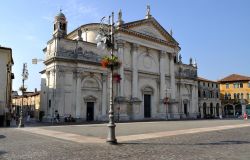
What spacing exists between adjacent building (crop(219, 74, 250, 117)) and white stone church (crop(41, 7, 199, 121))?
3012cm

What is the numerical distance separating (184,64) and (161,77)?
35.9 feet

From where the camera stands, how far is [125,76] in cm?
4494

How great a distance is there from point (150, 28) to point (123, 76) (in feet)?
43.1

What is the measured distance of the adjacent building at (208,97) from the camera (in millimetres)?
71062

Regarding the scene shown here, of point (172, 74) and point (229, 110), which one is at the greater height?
point (172, 74)

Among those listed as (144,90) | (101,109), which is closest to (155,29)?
(144,90)

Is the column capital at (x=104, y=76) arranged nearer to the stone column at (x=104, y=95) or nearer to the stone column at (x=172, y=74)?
→ the stone column at (x=104, y=95)

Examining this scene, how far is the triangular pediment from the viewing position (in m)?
47.0

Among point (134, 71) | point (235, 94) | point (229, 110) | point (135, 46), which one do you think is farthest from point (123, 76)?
point (229, 110)

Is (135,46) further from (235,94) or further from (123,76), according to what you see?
(235,94)

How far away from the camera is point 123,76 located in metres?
43.8

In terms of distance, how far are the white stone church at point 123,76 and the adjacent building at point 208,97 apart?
1086 centimetres

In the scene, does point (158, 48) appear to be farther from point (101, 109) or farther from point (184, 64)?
point (101, 109)

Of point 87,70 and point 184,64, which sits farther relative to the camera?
point 184,64
